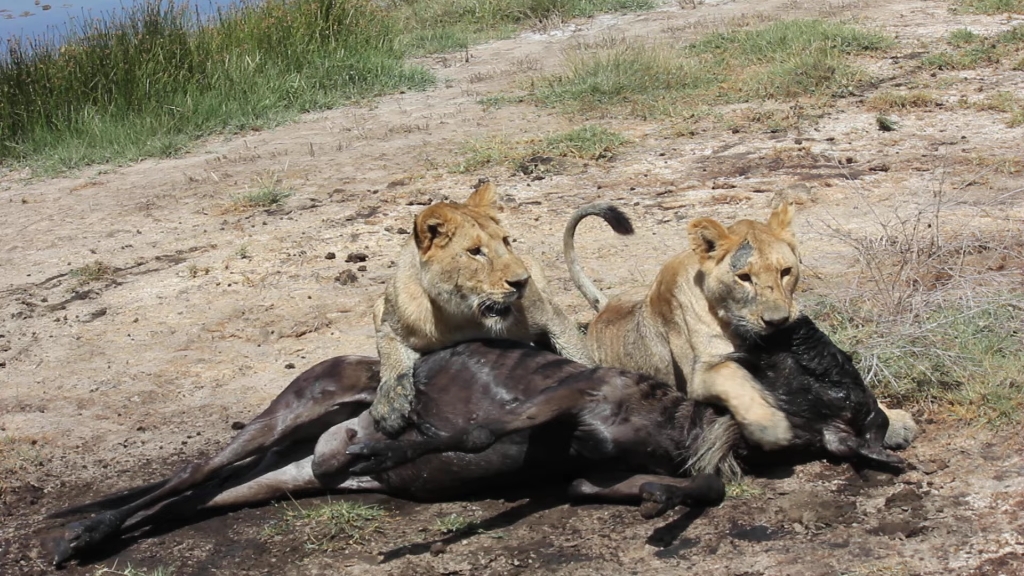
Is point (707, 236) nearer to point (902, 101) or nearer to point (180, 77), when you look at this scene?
point (902, 101)

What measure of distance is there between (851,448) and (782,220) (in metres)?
0.97

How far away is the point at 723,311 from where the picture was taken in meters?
4.84

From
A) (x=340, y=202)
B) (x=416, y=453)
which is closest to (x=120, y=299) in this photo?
(x=340, y=202)

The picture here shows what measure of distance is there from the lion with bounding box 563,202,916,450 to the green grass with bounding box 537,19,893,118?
533 centimetres

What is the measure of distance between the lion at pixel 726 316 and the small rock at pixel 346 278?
264 centimetres

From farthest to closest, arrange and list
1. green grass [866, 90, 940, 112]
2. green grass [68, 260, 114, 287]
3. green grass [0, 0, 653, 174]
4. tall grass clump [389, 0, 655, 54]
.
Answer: tall grass clump [389, 0, 655, 54]
green grass [0, 0, 653, 174]
green grass [866, 90, 940, 112]
green grass [68, 260, 114, 287]

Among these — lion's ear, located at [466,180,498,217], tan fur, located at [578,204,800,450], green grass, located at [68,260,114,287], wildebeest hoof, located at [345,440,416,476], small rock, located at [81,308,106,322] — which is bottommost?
small rock, located at [81,308,106,322]

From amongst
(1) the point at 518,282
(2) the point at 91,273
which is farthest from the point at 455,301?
(2) the point at 91,273

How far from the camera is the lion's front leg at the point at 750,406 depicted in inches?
180

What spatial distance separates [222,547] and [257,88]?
8095 mm

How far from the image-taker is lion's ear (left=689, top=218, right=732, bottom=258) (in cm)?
491

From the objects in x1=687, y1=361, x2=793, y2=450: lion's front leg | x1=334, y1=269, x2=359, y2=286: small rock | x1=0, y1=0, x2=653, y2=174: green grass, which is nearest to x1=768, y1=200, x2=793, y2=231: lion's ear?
x1=687, y1=361, x2=793, y2=450: lion's front leg

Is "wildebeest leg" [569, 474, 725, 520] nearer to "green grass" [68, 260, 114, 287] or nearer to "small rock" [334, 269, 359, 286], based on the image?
"small rock" [334, 269, 359, 286]

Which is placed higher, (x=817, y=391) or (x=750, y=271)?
(x=750, y=271)
